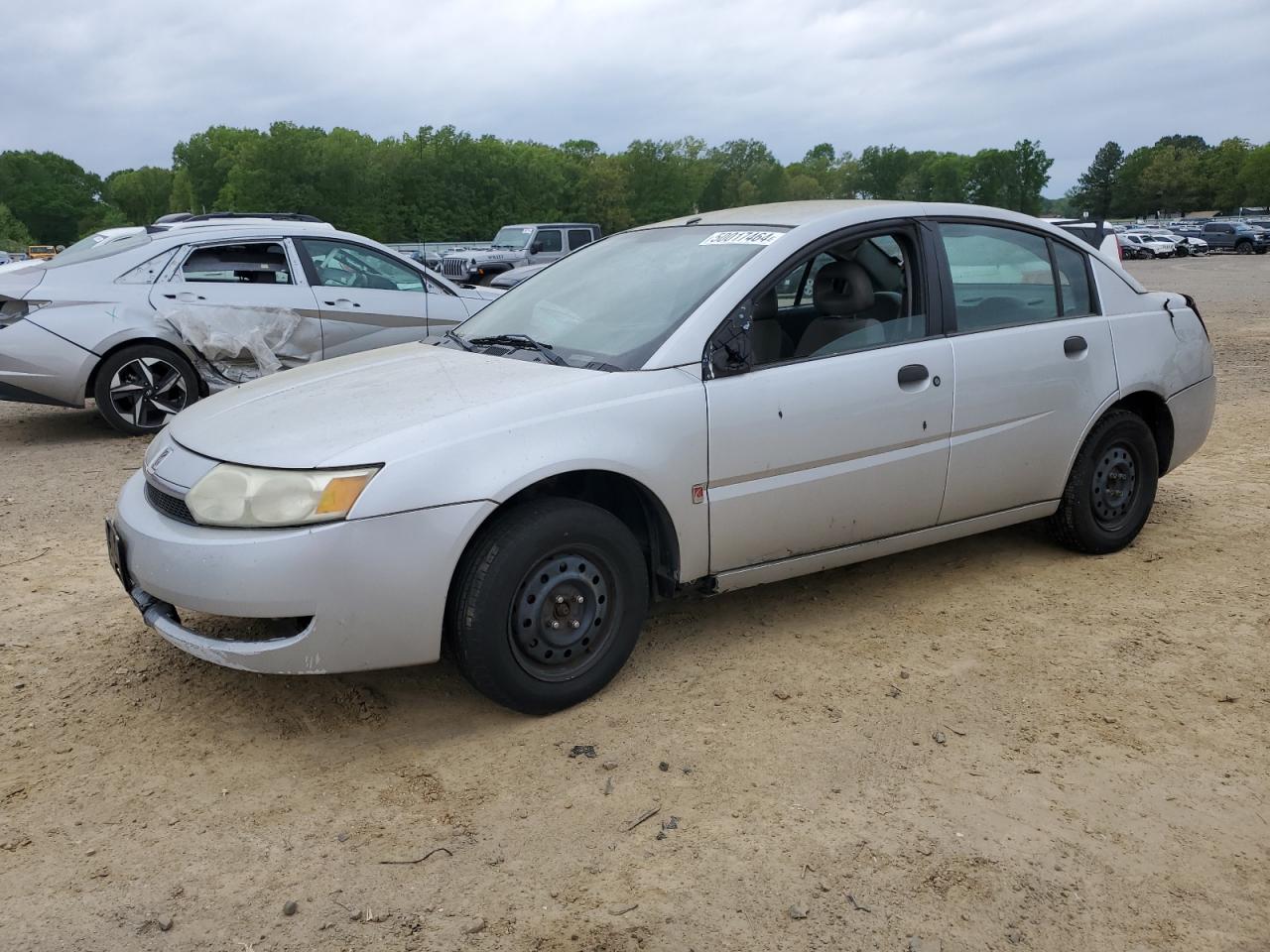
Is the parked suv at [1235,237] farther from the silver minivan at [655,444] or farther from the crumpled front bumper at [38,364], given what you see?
the crumpled front bumper at [38,364]

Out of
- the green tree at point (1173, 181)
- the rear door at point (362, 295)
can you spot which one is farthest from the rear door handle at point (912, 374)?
the green tree at point (1173, 181)

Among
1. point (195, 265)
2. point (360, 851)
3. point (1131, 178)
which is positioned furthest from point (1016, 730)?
point (1131, 178)

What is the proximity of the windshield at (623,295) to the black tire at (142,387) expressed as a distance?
15.0ft

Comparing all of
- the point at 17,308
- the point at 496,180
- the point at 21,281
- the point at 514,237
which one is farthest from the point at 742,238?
the point at 496,180

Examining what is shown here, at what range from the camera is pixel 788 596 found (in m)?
4.69

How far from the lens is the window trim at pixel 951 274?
14.5 feet

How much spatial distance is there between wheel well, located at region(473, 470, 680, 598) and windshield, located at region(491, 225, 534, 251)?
2050 cm

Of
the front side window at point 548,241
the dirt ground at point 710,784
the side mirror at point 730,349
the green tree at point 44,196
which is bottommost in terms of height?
the dirt ground at point 710,784

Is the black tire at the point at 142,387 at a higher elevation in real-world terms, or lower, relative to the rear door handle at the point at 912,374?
lower

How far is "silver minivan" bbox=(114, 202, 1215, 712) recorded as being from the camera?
3.22 metres

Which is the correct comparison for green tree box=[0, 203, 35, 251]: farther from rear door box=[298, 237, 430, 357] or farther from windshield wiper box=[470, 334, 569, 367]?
windshield wiper box=[470, 334, 569, 367]

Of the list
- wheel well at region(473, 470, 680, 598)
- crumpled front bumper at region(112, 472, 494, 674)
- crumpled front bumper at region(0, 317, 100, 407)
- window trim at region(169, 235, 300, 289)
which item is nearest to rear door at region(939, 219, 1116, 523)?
wheel well at region(473, 470, 680, 598)

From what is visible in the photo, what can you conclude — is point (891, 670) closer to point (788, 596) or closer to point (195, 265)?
point (788, 596)

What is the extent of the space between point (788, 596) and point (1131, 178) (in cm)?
14049
